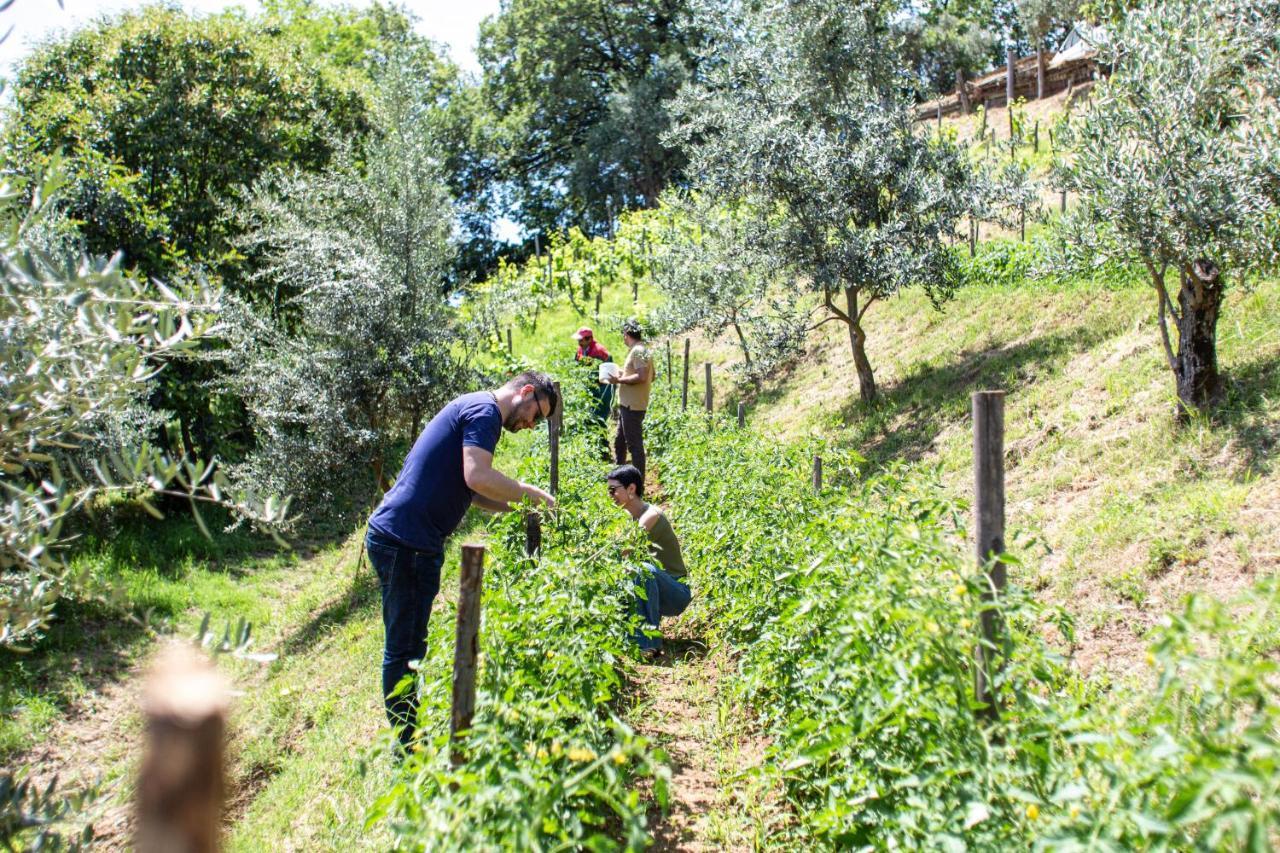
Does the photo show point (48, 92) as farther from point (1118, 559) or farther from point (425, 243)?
point (1118, 559)

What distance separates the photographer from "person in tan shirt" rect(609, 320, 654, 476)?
8.83 meters

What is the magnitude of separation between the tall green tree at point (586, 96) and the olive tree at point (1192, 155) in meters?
24.8

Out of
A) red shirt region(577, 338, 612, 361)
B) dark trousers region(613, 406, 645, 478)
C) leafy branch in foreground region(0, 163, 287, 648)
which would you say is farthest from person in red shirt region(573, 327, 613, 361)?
leafy branch in foreground region(0, 163, 287, 648)

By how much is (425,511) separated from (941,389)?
299 inches

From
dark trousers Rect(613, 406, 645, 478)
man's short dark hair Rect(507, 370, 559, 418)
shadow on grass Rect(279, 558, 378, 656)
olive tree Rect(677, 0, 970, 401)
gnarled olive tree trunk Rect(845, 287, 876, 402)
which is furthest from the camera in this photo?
gnarled olive tree trunk Rect(845, 287, 876, 402)

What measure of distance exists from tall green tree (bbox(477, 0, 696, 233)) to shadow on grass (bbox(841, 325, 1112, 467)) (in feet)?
71.5

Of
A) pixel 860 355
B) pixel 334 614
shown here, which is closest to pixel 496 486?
pixel 334 614

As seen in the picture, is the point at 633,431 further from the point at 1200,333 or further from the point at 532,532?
the point at 1200,333

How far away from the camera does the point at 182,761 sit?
587 millimetres

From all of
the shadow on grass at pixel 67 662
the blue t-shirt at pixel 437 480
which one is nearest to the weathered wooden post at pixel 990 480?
the blue t-shirt at pixel 437 480

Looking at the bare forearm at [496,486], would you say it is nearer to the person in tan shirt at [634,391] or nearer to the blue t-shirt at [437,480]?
the blue t-shirt at [437,480]

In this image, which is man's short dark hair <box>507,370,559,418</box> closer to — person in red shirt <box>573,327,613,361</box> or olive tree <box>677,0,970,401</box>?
person in red shirt <box>573,327,613,361</box>

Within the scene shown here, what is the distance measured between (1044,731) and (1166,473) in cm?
469

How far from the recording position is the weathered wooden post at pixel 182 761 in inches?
22.4
